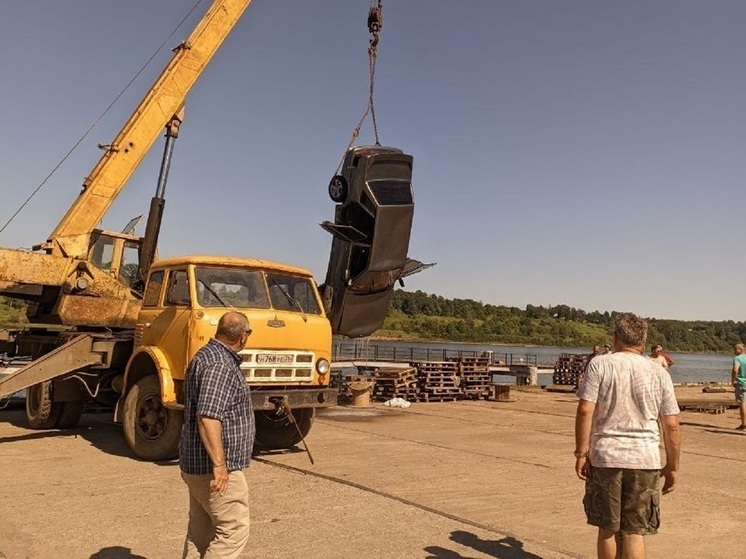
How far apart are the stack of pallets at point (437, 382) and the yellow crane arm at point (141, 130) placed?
1001cm

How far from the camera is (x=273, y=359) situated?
26.9 feet

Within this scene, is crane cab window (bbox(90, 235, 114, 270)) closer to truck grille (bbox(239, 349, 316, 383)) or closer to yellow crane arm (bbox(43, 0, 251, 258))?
yellow crane arm (bbox(43, 0, 251, 258))

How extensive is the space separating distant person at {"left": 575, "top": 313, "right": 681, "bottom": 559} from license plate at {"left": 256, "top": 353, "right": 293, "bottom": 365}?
491 cm

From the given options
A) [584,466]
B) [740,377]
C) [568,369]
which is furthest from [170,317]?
[568,369]

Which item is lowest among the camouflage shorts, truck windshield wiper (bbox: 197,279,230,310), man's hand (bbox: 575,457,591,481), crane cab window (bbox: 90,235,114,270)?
the camouflage shorts

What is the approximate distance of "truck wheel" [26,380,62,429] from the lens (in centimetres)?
1016

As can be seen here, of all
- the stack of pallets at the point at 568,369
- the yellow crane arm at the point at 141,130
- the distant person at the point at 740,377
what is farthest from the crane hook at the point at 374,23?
the stack of pallets at the point at 568,369

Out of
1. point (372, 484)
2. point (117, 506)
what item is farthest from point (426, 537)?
point (117, 506)

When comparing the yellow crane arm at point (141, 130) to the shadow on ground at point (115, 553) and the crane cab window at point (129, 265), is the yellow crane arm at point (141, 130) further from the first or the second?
the shadow on ground at point (115, 553)

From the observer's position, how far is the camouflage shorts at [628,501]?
3.80 meters

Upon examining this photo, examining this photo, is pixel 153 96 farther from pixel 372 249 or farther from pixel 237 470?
pixel 237 470

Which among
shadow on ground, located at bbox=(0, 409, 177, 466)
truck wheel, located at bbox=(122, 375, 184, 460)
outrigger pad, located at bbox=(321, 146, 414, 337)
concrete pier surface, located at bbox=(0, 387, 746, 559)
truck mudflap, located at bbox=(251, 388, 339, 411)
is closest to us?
concrete pier surface, located at bbox=(0, 387, 746, 559)

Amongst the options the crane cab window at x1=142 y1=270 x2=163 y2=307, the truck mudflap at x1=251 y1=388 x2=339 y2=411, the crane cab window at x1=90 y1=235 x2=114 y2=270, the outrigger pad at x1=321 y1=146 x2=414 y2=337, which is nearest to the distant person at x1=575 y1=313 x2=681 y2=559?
the truck mudflap at x1=251 y1=388 x2=339 y2=411

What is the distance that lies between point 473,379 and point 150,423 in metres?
13.2
